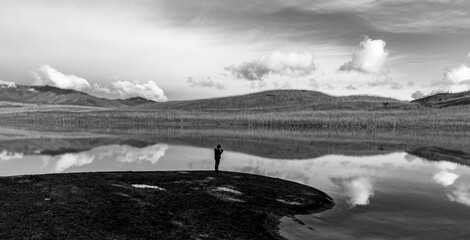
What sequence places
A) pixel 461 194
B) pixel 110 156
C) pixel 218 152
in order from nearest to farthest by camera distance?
pixel 461 194 < pixel 218 152 < pixel 110 156

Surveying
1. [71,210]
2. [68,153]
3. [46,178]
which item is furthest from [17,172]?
[71,210]

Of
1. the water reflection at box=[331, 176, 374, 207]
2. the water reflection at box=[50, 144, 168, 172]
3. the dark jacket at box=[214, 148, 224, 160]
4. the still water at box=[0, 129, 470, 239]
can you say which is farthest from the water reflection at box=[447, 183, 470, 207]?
the water reflection at box=[50, 144, 168, 172]

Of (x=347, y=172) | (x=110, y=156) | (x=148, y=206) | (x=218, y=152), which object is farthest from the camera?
(x=110, y=156)

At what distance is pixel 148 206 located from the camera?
14609mm

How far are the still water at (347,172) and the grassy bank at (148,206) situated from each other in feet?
5.28

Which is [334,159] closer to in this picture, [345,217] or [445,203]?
[445,203]

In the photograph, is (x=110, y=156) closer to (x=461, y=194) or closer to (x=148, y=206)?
(x=148, y=206)

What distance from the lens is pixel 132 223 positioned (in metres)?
12.3

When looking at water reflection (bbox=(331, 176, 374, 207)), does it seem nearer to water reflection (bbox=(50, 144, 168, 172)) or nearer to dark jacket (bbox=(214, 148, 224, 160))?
dark jacket (bbox=(214, 148, 224, 160))

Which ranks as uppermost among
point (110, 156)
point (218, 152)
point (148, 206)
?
point (218, 152)

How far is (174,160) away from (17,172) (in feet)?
41.3

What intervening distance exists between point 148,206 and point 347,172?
59.6 feet

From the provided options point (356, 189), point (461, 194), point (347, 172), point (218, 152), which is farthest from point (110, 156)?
point (461, 194)

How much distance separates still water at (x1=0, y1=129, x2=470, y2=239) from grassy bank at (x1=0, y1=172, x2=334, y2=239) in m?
1.61
